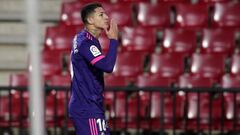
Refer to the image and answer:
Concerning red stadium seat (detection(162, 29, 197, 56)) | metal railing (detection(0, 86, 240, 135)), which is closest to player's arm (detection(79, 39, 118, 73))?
metal railing (detection(0, 86, 240, 135))

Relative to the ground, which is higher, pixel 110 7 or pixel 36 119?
pixel 110 7

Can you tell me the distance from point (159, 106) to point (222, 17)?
195 cm

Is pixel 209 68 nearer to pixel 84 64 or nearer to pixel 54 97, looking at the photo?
pixel 54 97

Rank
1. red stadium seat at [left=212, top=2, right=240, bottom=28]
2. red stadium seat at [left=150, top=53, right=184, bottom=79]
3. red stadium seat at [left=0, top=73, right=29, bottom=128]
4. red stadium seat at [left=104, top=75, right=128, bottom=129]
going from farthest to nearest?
1. red stadium seat at [left=212, top=2, right=240, bottom=28]
2. red stadium seat at [left=150, top=53, right=184, bottom=79]
3. red stadium seat at [left=0, top=73, right=29, bottom=128]
4. red stadium seat at [left=104, top=75, right=128, bottom=129]

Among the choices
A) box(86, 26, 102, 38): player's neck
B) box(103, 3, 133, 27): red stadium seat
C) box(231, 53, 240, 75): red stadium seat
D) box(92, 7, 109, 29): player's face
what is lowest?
box(231, 53, 240, 75): red stadium seat

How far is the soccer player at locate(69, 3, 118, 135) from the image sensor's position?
5.87 metres

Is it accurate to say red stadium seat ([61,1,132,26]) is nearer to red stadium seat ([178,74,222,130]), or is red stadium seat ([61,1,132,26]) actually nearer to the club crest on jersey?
red stadium seat ([178,74,222,130])

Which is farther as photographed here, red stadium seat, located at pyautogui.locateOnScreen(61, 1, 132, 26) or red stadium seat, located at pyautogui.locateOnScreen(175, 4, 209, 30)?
red stadium seat, located at pyautogui.locateOnScreen(61, 1, 132, 26)

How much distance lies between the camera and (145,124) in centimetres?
904

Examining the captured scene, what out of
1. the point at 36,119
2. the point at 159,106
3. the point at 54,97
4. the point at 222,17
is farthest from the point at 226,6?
the point at 36,119

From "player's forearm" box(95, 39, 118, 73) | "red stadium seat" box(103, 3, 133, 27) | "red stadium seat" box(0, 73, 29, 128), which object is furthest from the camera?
"red stadium seat" box(103, 3, 133, 27)

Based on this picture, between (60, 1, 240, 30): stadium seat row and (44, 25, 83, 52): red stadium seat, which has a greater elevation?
(60, 1, 240, 30): stadium seat row

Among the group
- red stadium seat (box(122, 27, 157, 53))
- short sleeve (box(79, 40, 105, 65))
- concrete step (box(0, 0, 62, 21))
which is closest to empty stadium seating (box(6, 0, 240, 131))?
red stadium seat (box(122, 27, 157, 53))

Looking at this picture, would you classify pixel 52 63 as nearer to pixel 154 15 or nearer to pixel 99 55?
pixel 154 15
